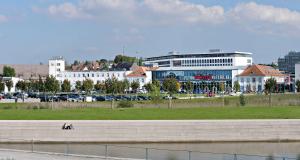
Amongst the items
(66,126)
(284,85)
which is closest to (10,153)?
(66,126)

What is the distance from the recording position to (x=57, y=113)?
5281cm

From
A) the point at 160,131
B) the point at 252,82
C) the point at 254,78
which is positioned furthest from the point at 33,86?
the point at 160,131

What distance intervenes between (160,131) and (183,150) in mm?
7747

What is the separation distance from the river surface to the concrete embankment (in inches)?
36.7

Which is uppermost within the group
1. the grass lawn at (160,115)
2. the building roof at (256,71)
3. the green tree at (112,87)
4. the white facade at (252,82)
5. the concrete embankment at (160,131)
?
the building roof at (256,71)

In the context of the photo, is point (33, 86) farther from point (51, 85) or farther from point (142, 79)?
point (142, 79)

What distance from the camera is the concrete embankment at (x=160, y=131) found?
43500 millimetres

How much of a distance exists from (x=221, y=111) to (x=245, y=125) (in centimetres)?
1059

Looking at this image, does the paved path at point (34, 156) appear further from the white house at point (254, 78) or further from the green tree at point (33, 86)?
the white house at point (254, 78)

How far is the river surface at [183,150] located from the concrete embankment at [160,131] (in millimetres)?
932

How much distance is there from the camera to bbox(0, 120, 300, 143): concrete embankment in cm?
4350

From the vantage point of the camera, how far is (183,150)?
36.0 metres

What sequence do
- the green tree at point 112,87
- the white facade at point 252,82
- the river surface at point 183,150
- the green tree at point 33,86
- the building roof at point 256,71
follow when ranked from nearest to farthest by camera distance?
the river surface at point 183,150
the green tree at point 112,87
the green tree at point 33,86
the building roof at point 256,71
the white facade at point 252,82

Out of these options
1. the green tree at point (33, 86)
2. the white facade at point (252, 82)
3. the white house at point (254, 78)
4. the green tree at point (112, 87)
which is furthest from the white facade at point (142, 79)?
the green tree at point (112, 87)
